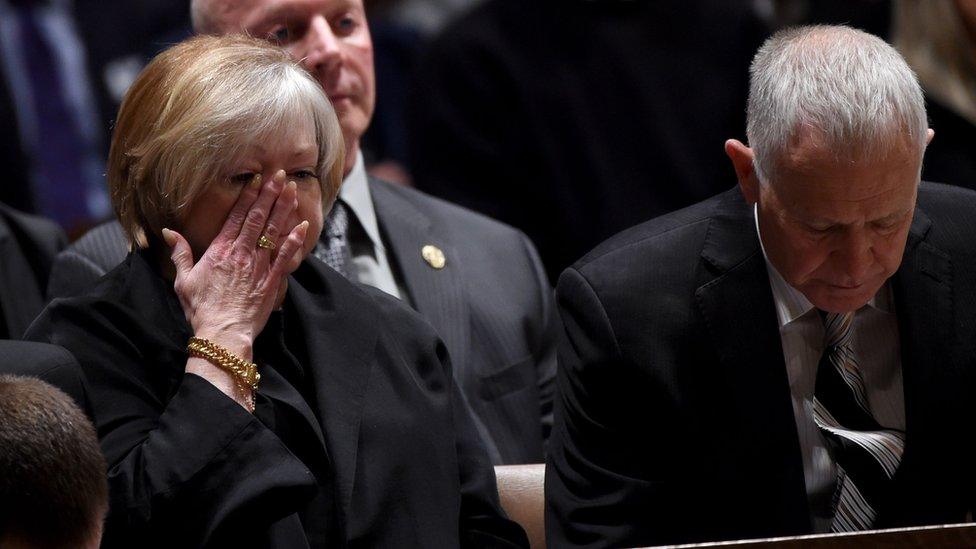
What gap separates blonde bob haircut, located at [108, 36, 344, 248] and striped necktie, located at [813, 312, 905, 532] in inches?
30.6

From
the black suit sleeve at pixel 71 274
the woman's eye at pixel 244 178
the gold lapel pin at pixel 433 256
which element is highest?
the woman's eye at pixel 244 178

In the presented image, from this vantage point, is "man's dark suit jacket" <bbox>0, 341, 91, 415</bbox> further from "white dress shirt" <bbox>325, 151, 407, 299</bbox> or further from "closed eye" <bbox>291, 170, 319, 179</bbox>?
"white dress shirt" <bbox>325, 151, 407, 299</bbox>

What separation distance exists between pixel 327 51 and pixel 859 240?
106 cm

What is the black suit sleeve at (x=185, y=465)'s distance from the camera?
178 cm

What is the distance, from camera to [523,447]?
8.48 ft

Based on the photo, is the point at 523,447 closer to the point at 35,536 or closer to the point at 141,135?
the point at 141,135

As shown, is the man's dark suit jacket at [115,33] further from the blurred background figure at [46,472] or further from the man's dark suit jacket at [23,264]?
the blurred background figure at [46,472]


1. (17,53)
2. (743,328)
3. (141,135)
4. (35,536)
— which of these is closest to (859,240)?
(743,328)

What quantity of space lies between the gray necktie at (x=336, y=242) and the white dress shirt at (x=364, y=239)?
0.6 inches

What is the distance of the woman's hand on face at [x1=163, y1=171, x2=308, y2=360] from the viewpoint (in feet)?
6.24

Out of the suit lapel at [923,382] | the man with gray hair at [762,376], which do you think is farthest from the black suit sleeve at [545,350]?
the suit lapel at [923,382]

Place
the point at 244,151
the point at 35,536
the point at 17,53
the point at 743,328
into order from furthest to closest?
1. the point at 17,53
2. the point at 743,328
3. the point at 244,151
4. the point at 35,536

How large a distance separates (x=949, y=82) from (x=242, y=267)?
5.54 feet

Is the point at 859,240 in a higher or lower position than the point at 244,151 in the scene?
lower
